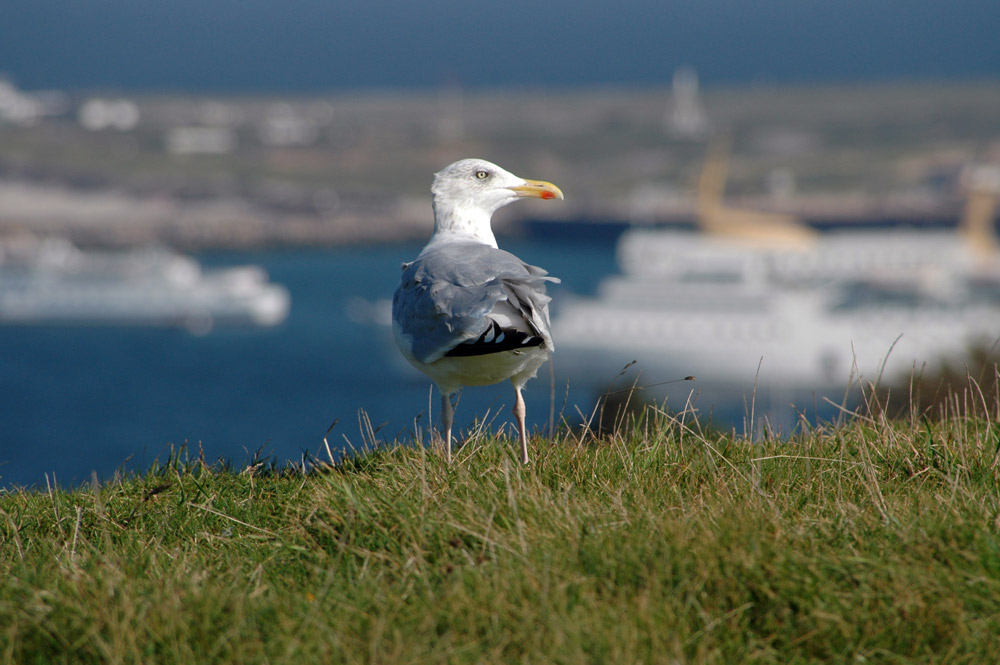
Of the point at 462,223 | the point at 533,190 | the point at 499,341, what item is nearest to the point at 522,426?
the point at 499,341

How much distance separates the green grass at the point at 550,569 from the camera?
2.15 m

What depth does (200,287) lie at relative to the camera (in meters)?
52.1

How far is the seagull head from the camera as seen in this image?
4047 mm

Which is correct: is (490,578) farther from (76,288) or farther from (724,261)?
(76,288)

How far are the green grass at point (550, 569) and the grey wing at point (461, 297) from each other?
38 cm

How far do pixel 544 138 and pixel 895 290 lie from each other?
149ft

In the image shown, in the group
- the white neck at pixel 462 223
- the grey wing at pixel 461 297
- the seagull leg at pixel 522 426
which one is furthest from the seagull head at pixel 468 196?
the seagull leg at pixel 522 426

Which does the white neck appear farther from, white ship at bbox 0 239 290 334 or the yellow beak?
white ship at bbox 0 239 290 334

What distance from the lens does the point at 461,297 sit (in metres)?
3.27

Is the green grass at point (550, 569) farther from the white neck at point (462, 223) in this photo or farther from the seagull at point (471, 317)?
Result: the white neck at point (462, 223)

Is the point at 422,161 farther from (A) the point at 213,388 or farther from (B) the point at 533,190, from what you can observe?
(B) the point at 533,190

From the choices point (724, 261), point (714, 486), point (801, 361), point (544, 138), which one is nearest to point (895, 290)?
point (724, 261)

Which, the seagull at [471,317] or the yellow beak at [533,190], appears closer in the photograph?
the seagull at [471,317]

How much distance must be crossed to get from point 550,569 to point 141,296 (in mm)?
53142
